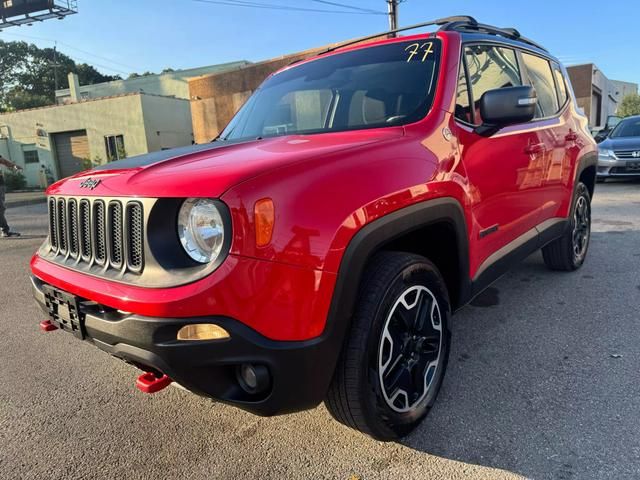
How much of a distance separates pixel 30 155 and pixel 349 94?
29.6 meters

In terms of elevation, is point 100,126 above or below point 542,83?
above

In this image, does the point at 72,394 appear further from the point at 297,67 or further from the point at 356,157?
the point at 297,67

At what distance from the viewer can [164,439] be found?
7.70 feet

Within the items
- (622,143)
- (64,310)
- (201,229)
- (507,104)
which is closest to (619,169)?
(622,143)

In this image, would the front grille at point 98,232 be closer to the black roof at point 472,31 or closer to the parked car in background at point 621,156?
the black roof at point 472,31

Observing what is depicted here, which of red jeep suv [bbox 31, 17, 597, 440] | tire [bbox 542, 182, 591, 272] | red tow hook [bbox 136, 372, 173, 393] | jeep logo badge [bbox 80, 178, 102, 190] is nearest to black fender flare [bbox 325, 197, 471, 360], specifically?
red jeep suv [bbox 31, 17, 597, 440]

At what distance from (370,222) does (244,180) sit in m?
0.55

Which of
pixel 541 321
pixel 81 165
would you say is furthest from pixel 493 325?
pixel 81 165

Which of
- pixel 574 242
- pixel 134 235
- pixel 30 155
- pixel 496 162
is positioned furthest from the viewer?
pixel 30 155

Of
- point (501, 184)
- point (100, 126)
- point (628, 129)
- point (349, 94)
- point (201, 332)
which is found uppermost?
point (100, 126)

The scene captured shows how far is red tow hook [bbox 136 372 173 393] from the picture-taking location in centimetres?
197

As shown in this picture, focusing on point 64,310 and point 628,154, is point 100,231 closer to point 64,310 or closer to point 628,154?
point 64,310

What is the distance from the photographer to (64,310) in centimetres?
212

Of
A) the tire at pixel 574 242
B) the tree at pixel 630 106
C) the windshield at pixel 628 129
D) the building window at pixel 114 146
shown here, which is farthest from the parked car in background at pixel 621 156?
the tree at pixel 630 106
